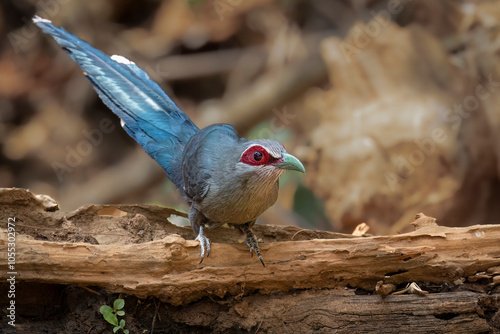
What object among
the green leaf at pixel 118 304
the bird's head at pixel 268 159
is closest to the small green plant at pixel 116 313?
the green leaf at pixel 118 304

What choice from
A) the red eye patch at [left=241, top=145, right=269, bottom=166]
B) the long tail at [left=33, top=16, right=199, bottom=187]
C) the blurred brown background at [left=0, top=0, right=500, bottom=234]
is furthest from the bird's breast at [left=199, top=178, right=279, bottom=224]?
the blurred brown background at [left=0, top=0, right=500, bottom=234]

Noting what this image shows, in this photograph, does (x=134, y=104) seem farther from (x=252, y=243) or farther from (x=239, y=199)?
(x=252, y=243)

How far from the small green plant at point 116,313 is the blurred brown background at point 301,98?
3.03 m

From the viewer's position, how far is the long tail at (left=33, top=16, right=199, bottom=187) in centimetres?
357

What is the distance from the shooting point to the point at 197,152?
3270 millimetres

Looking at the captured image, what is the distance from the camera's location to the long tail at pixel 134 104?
11.7 feet

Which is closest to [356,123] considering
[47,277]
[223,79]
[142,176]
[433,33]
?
[433,33]

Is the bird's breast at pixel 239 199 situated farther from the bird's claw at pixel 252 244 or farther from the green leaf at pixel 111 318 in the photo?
the green leaf at pixel 111 318

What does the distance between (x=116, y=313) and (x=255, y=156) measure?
1.10 m

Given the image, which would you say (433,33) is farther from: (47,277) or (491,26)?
(47,277)

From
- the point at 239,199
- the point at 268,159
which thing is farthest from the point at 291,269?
the point at 268,159

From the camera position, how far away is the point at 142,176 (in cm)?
629

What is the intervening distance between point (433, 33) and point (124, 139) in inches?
157

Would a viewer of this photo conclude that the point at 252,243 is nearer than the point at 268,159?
No
